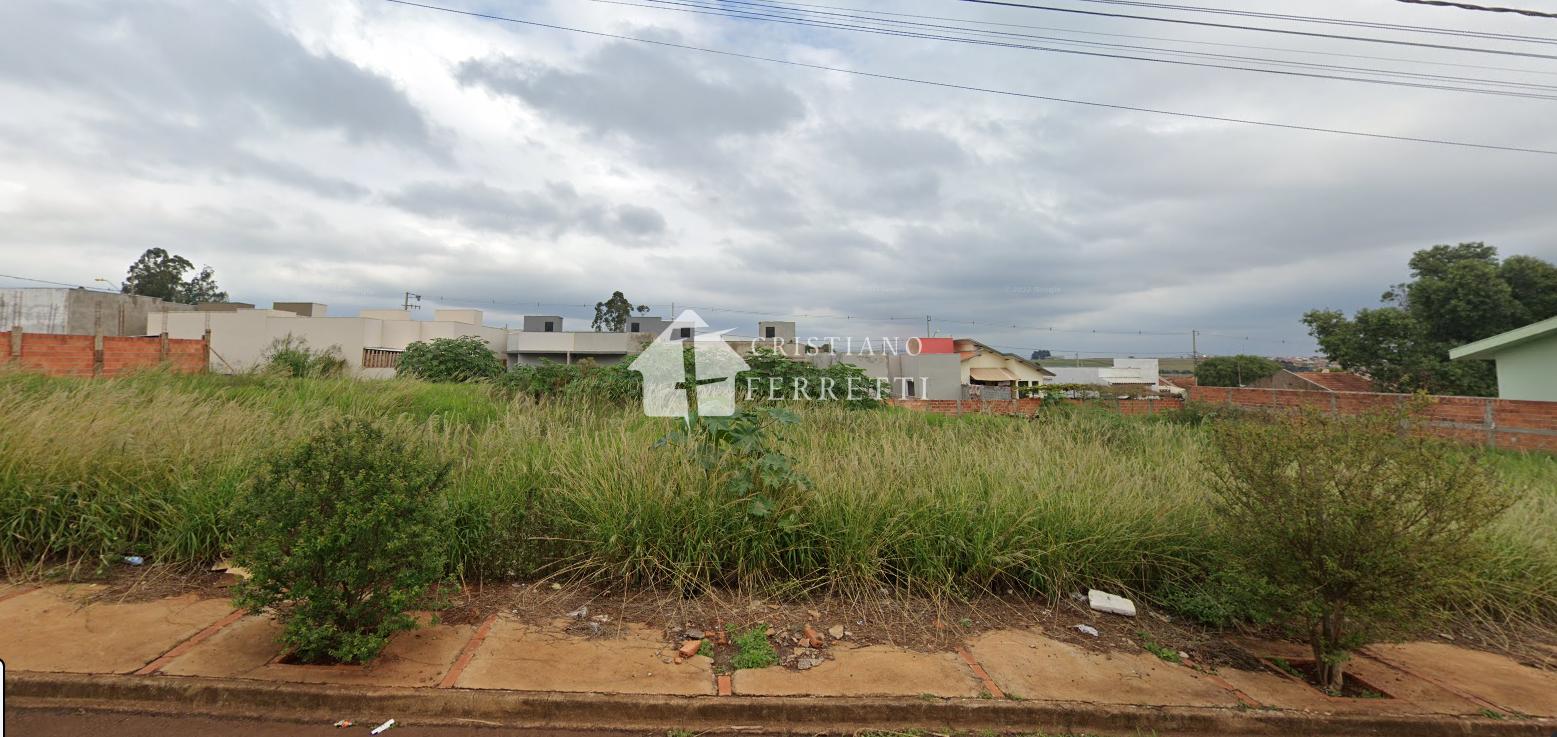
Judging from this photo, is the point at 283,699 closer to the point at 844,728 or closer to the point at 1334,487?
the point at 844,728

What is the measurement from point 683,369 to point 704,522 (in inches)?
166

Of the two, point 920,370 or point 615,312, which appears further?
point 615,312

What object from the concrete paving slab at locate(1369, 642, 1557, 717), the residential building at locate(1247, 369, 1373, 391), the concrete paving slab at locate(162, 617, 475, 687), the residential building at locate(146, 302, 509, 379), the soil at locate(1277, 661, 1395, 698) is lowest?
the concrete paving slab at locate(1369, 642, 1557, 717)

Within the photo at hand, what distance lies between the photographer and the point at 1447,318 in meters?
19.7

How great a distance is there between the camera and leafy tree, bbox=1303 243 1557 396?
1877cm

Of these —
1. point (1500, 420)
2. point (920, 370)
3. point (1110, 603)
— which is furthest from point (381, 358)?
point (1500, 420)

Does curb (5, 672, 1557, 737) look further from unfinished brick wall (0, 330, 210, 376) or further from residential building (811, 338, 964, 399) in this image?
residential building (811, 338, 964, 399)

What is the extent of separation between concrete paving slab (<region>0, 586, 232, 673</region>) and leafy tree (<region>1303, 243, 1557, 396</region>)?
24639 millimetres

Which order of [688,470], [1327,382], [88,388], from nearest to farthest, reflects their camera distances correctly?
[688,470] → [88,388] → [1327,382]

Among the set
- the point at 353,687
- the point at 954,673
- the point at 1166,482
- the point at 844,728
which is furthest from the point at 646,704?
the point at 1166,482

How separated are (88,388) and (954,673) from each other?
7.06m

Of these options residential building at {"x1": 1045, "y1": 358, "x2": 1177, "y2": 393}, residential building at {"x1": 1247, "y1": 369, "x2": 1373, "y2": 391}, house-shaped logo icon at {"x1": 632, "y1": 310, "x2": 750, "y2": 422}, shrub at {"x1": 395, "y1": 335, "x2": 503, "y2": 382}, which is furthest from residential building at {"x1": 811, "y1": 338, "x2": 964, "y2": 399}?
residential building at {"x1": 1045, "y1": 358, "x2": 1177, "y2": 393}

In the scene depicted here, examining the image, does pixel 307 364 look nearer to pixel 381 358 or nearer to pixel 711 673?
pixel 711 673

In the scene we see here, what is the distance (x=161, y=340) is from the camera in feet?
37.9
